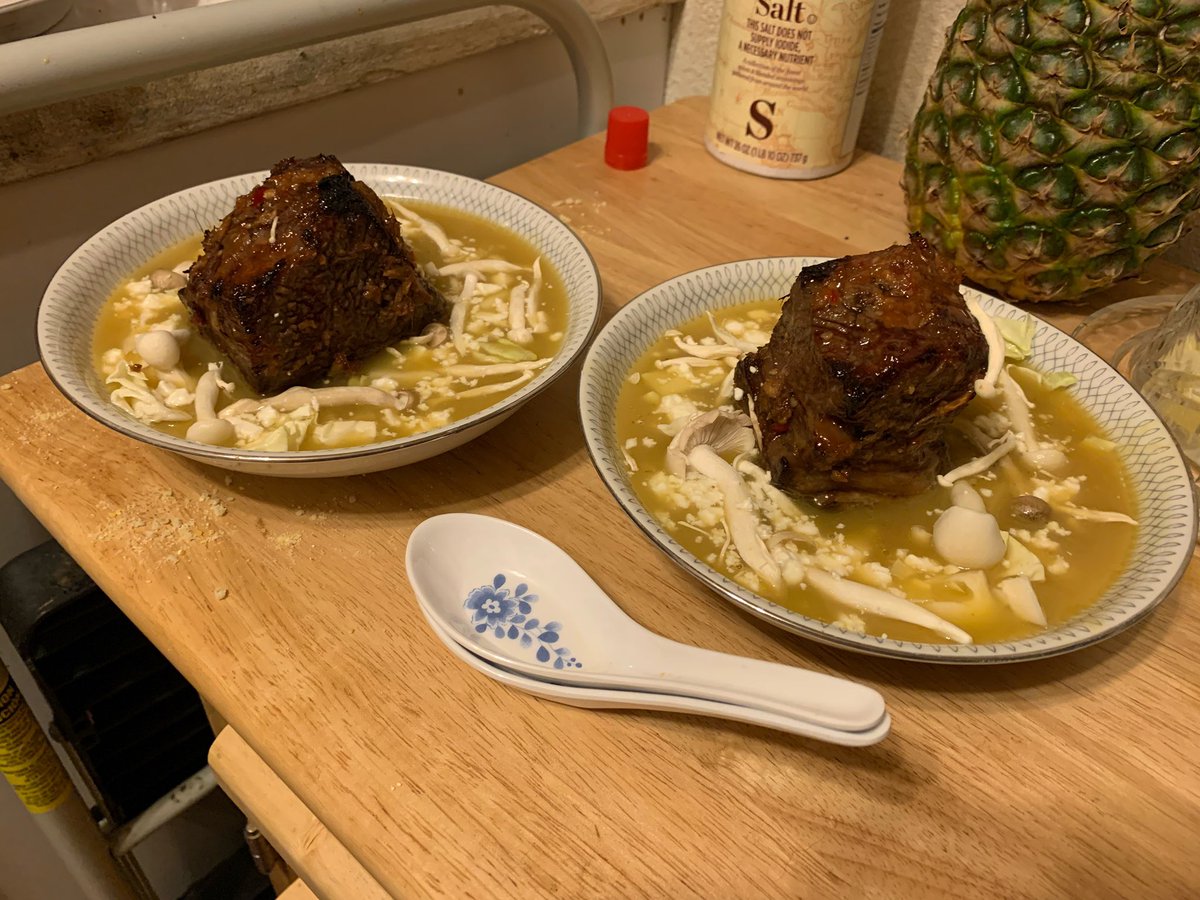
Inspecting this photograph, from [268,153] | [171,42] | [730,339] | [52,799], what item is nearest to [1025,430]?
[730,339]

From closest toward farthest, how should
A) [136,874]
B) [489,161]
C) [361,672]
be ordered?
[361,672]
[136,874]
[489,161]

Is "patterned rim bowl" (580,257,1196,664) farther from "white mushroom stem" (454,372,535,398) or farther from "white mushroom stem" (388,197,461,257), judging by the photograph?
"white mushroom stem" (388,197,461,257)

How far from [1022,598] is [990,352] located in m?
0.23

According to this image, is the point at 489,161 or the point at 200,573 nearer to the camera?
the point at 200,573

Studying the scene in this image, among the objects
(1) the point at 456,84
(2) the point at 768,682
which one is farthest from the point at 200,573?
(1) the point at 456,84

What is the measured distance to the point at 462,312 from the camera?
0.95 meters

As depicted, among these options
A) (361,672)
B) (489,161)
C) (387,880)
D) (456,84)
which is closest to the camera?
(387,880)

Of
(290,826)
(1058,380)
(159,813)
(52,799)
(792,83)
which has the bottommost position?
(159,813)

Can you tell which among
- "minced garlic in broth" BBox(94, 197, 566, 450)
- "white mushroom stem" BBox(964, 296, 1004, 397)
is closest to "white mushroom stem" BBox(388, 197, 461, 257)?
"minced garlic in broth" BBox(94, 197, 566, 450)

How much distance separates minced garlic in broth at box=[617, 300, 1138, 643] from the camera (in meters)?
0.68

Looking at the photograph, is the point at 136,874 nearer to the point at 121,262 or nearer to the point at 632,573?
the point at 121,262

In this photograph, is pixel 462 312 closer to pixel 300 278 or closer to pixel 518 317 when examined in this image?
pixel 518 317

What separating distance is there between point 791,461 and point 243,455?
1.45 feet

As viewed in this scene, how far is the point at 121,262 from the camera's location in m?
0.93
